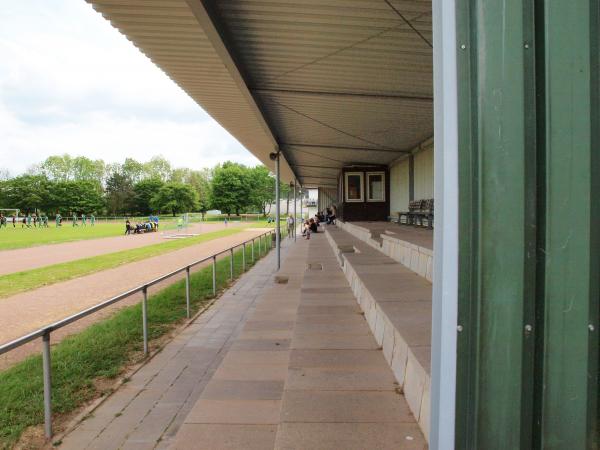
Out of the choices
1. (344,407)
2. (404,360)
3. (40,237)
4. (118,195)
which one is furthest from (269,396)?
(118,195)

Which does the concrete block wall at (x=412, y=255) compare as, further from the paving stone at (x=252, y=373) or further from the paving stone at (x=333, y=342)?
the paving stone at (x=252, y=373)

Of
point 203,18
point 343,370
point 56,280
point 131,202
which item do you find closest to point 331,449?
point 343,370

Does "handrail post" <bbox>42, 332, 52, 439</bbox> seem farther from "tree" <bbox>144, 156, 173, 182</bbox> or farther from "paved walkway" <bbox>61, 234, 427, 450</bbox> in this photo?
"tree" <bbox>144, 156, 173, 182</bbox>

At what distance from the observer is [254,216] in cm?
8900

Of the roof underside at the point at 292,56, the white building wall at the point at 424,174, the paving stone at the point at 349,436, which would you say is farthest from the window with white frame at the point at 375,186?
the paving stone at the point at 349,436

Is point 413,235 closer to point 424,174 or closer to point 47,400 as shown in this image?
point 424,174

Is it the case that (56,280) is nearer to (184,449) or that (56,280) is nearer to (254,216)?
(184,449)

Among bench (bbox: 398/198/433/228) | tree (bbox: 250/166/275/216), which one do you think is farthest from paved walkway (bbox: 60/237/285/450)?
tree (bbox: 250/166/275/216)

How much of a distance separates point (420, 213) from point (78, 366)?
973 cm

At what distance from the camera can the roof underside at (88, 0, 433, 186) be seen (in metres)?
4.60

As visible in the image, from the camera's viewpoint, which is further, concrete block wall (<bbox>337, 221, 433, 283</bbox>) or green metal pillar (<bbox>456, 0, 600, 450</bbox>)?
concrete block wall (<bbox>337, 221, 433, 283</bbox>)

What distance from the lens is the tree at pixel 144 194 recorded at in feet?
305

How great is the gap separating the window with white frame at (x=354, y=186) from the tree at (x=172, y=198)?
76278mm

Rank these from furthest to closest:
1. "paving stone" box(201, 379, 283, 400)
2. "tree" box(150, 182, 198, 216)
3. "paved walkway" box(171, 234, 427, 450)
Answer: "tree" box(150, 182, 198, 216) → "paving stone" box(201, 379, 283, 400) → "paved walkway" box(171, 234, 427, 450)
